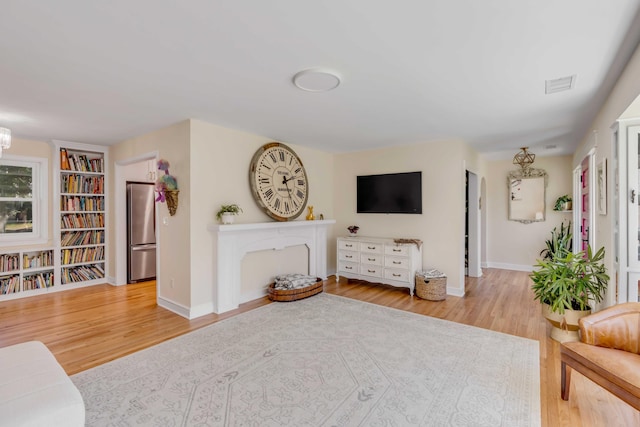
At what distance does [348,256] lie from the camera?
5.28 m

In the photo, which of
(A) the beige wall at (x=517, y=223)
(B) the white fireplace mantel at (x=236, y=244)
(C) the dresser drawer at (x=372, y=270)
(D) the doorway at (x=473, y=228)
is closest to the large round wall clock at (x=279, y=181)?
(B) the white fireplace mantel at (x=236, y=244)

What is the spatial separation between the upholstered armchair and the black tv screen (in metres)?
2.94

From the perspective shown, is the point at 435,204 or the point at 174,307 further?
the point at 435,204

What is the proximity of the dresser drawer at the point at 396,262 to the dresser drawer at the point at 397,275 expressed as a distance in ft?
0.25

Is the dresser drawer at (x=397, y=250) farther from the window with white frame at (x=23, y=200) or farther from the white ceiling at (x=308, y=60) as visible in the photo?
the window with white frame at (x=23, y=200)

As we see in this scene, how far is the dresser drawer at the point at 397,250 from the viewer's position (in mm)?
4609

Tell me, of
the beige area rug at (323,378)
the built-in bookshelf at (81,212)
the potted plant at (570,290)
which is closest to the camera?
the beige area rug at (323,378)

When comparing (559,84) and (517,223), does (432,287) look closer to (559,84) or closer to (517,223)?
(559,84)

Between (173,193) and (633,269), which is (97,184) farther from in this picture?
(633,269)

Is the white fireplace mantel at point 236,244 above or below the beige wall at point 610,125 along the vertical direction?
below

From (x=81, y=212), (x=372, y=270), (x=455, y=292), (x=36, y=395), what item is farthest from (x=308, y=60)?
(x=81, y=212)

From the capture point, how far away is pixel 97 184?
520 centimetres

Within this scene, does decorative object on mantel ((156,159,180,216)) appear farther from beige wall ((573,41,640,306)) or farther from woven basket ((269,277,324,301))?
beige wall ((573,41,640,306))

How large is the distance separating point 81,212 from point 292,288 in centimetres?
379
